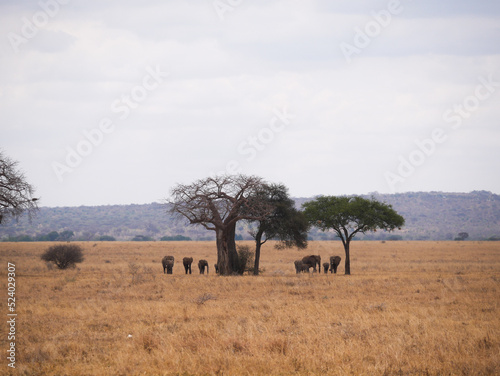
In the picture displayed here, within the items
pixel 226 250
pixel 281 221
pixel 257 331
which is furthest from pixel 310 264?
pixel 257 331

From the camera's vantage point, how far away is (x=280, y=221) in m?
36.9

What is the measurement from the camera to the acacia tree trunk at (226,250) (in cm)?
3394

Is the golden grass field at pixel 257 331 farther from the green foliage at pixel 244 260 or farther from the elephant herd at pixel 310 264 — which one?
the elephant herd at pixel 310 264

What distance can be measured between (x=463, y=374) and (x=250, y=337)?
202 inches

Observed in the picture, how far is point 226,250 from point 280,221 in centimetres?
498

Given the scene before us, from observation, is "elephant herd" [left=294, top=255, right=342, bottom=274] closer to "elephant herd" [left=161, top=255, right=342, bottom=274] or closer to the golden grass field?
"elephant herd" [left=161, top=255, right=342, bottom=274]

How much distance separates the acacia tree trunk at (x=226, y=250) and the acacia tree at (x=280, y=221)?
192cm

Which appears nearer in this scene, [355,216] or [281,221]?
[281,221]

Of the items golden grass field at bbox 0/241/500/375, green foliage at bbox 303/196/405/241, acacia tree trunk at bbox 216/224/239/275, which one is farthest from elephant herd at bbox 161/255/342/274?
golden grass field at bbox 0/241/500/375

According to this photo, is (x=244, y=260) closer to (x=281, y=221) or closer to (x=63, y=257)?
(x=281, y=221)

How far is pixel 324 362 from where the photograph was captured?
1086cm

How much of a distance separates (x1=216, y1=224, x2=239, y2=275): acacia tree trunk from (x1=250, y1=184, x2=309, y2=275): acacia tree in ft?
6.31

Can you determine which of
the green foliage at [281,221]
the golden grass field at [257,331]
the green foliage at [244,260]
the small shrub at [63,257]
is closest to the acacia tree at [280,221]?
the green foliage at [281,221]

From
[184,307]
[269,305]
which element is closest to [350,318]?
[269,305]
